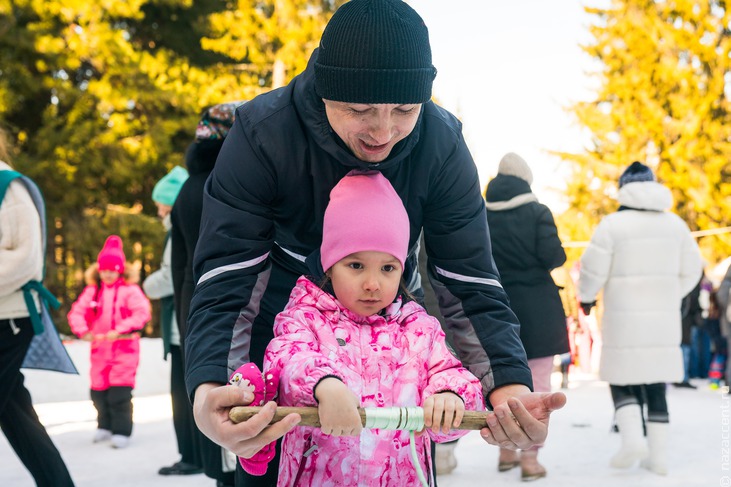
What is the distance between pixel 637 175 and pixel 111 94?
457 inches

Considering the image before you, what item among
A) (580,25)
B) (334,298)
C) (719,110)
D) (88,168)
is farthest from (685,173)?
(334,298)

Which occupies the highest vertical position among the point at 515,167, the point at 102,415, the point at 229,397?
the point at 515,167

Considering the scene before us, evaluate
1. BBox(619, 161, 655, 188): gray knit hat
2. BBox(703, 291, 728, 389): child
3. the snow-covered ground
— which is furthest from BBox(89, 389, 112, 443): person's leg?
BBox(703, 291, 728, 389): child

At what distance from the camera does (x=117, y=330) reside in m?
6.80

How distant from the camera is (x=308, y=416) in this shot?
1616 mm

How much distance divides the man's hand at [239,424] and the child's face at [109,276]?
5590 millimetres

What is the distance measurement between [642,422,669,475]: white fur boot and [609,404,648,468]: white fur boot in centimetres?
6

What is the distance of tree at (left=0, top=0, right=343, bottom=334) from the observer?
1481 centimetres

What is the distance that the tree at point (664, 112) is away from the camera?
787 inches

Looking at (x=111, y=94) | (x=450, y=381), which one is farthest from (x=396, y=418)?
(x=111, y=94)

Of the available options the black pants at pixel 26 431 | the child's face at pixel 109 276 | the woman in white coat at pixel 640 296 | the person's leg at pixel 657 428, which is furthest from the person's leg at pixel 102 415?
the person's leg at pixel 657 428

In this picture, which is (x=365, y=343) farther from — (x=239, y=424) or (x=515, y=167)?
(x=515, y=167)

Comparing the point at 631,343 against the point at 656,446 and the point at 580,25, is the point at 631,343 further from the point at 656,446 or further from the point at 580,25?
the point at 580,25

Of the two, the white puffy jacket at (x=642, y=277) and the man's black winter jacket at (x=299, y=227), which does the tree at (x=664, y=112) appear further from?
the man's black winter jacket at (x=299, y=227)
